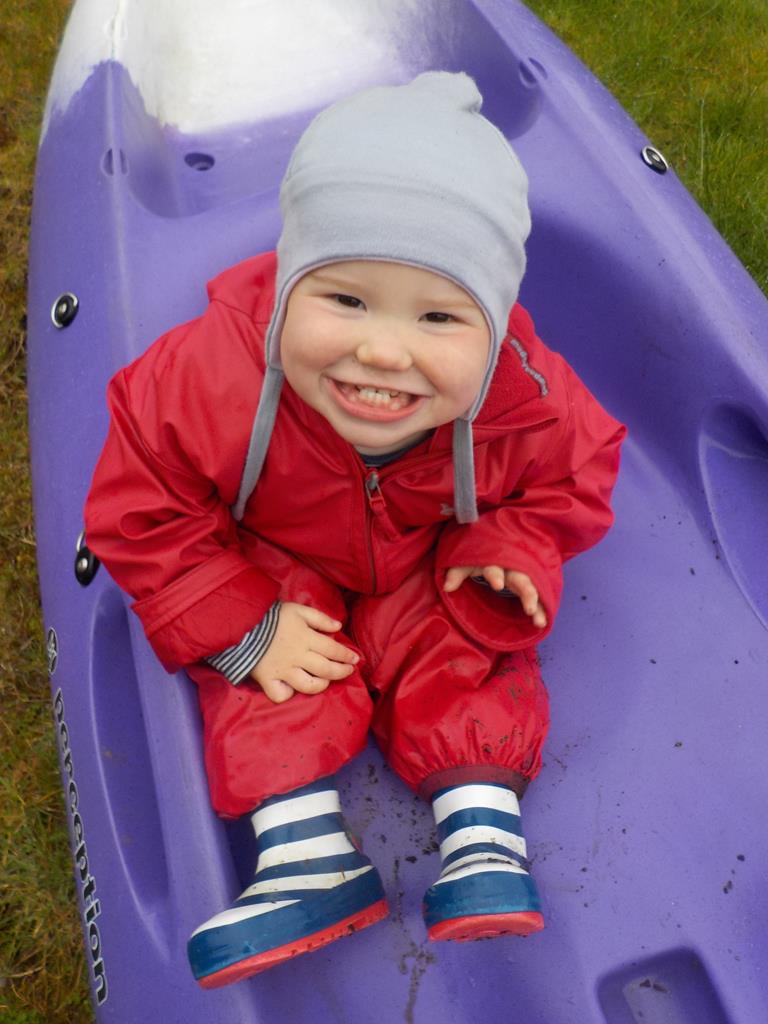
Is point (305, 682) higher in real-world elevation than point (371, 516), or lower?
lower

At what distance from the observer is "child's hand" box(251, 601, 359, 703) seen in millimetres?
979

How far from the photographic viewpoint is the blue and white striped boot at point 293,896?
0.81 m

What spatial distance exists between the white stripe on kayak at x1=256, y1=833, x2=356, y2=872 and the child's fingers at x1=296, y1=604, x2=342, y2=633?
0.21m

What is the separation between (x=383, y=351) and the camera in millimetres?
738

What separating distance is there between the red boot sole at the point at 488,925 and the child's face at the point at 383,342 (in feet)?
1.43

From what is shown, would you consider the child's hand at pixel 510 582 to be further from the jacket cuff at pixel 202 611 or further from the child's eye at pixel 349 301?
the child's eye at pixel 349 301

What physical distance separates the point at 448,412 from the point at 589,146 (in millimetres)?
677

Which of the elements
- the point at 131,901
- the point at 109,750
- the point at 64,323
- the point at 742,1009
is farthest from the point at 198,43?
the point at 742,1009

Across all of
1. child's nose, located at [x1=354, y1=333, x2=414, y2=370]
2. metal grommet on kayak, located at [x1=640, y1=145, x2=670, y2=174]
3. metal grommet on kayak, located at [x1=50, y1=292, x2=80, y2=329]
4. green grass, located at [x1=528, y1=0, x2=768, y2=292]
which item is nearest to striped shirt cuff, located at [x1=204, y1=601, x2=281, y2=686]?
child's nose, located at [x1=354, y1=333, x2=414, y2=370]

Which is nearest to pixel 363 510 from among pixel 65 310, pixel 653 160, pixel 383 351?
pixel 383 351

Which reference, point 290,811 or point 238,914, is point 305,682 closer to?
point 290,811

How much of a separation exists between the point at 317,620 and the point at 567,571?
35 cm

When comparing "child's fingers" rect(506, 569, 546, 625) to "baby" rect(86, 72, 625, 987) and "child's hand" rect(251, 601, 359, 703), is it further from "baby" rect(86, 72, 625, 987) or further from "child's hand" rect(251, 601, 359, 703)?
"child's hand" rect(251, 601, 359, 703)

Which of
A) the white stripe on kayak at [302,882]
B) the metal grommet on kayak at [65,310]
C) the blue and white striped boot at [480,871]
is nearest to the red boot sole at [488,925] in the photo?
the blue and white striped boot at [480,871]
